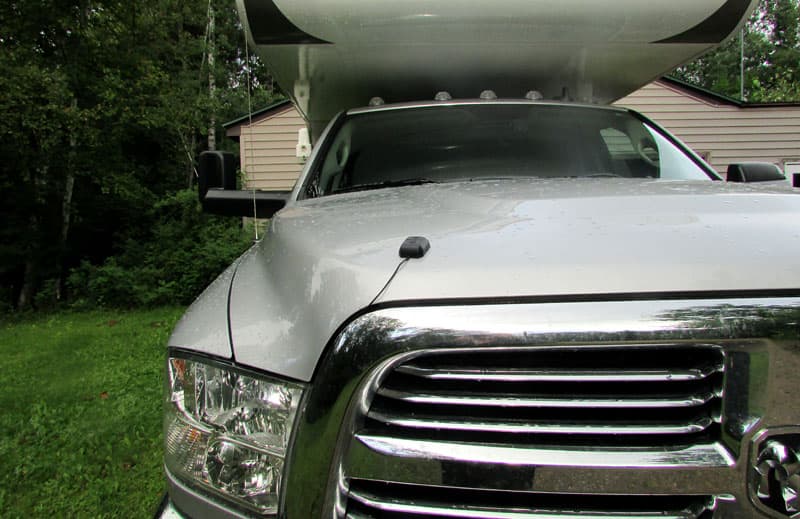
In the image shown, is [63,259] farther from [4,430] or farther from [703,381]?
[703,381]

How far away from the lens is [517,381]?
105 cm

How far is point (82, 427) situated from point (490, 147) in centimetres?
338

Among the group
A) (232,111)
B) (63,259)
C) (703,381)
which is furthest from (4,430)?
(232,111)

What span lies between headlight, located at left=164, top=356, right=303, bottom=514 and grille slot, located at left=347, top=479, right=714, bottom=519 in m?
0.20

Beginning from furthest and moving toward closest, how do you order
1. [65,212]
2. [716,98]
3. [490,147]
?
[65,212], [716,98], [490,147]

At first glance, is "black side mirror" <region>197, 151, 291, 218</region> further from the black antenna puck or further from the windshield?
the black antenna puck

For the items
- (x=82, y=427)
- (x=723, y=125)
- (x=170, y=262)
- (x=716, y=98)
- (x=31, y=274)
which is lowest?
(x=31, y=274)

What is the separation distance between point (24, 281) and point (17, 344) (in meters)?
6.48

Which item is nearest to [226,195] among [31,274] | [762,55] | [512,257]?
[512,257]

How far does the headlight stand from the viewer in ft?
3.74

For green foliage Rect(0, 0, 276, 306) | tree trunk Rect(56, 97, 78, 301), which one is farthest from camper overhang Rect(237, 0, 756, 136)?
tree trunk Rect(56, 97, 78, 301)

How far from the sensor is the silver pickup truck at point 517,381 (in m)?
1.00

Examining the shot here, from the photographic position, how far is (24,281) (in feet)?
42.1

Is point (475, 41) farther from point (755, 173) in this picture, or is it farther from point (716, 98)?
point (716, 98)
